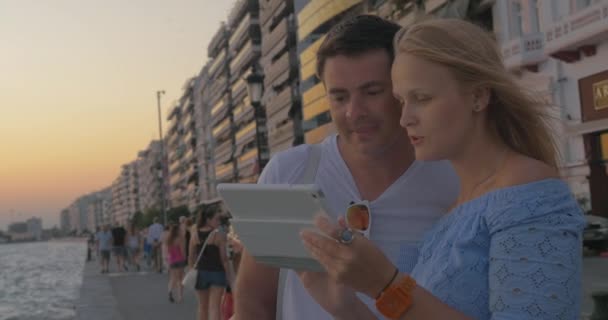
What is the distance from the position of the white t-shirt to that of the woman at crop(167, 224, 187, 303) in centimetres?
1321

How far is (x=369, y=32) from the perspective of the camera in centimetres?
212

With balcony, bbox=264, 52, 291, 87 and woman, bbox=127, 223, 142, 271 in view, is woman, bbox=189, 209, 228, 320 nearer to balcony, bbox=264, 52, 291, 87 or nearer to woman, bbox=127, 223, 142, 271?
woman, bbox=127, 223, 142, 271

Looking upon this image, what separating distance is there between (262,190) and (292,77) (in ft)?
202

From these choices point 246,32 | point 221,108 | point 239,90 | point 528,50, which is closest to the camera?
point 528,50

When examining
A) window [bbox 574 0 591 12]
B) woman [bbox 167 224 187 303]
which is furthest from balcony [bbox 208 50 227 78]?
woman [bbox 167 224 187 303]

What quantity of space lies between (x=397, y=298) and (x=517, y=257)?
21 centimetres

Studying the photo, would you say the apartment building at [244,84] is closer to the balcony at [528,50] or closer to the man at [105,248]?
the man at [105,248]

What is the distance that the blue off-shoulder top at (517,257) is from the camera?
1306mm

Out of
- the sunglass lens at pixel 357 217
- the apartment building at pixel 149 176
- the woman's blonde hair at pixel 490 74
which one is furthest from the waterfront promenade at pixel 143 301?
the apartment building at pixel 149 176

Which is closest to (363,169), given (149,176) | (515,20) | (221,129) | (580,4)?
(580,4)

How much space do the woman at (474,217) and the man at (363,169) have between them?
38cm

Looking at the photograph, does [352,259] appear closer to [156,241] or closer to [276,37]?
[156,241]

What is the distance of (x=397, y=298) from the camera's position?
4.45 ft

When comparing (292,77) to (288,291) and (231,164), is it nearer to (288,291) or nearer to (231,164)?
(231,164)
